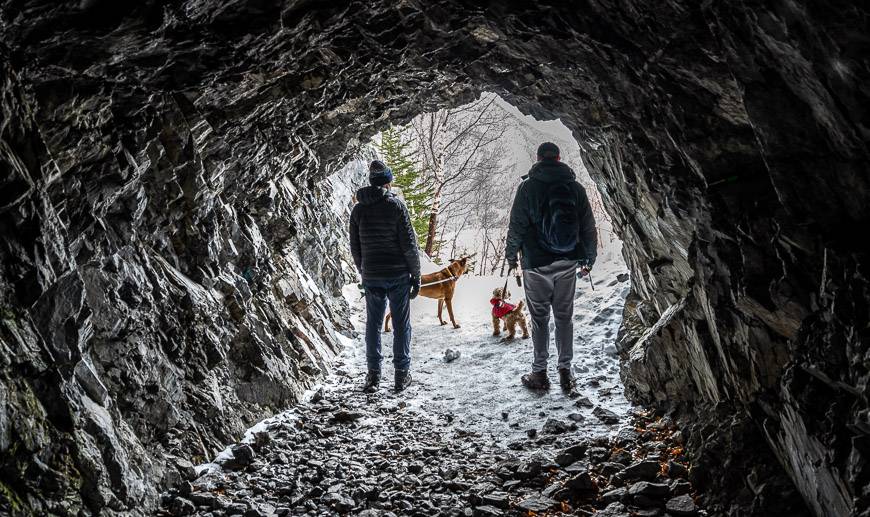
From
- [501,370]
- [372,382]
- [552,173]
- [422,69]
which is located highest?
[422,69]

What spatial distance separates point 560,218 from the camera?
6.66 m

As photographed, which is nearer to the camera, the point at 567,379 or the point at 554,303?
the point at 567,379

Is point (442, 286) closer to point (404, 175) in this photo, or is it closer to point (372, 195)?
point (372, 195)

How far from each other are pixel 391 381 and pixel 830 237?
21.5 ft

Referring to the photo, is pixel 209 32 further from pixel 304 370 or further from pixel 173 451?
pixel 304 370

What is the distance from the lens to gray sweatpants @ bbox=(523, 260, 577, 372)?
688cm

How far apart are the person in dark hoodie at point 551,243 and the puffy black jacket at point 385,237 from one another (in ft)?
5.11

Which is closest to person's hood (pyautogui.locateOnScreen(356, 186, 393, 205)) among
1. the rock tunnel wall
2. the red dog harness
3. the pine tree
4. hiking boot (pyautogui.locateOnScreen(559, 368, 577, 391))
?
the rock tunnel wall

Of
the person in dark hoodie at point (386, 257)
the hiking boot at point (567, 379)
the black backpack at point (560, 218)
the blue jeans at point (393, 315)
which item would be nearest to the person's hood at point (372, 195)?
the person in dark hoodie at point (386, 257)

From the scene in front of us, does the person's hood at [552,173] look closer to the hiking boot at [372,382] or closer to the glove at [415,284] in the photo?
the glove at [415,284]

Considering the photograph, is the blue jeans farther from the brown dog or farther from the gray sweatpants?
the brown dog

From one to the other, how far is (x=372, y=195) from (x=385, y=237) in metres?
0.66

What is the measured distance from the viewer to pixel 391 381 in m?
8.25

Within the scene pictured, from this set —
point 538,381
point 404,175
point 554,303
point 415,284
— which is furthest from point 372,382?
point 404,175
